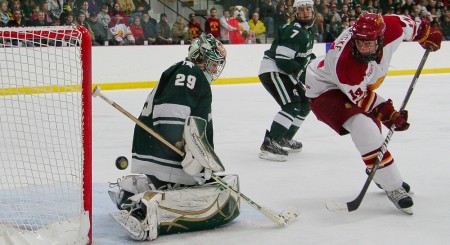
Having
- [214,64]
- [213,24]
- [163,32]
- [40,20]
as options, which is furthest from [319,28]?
[214,64]

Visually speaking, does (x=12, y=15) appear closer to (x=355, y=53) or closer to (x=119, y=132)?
(x=119, y=132)

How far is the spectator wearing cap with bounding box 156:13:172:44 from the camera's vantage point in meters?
9.47

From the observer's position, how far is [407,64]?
1131 centimetres

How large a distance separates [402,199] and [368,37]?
0.69 meters

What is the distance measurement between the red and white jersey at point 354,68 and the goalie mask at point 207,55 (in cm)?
56

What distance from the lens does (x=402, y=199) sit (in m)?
3.05

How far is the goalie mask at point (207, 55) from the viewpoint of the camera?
113 inches

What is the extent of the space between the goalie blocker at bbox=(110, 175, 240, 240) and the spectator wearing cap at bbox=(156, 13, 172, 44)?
6673 mm

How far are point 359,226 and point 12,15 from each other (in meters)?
6.33

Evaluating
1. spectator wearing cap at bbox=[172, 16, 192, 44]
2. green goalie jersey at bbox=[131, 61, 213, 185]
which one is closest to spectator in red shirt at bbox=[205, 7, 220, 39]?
spectator wearing cap at bbox=[172, 16, 192, 44]

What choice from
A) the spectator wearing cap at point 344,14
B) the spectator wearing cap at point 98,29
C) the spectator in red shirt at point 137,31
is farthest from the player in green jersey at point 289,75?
the spectator wearing cap at point 344,14

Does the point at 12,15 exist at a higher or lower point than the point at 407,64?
higher

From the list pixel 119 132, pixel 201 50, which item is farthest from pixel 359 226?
pixel 119 132

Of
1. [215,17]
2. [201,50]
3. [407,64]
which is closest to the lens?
[201,50]
